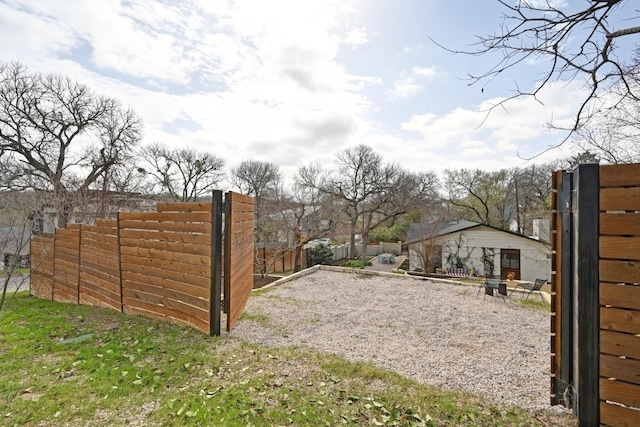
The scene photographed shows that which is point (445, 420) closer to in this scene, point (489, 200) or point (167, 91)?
point (167, 91)

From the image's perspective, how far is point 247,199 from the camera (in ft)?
16.5

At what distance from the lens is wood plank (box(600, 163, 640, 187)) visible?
68.1 inches

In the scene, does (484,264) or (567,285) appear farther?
(484,264)

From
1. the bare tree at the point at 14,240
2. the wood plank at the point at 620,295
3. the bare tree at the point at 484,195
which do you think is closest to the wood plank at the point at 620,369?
the wood plank at the point at 620,295

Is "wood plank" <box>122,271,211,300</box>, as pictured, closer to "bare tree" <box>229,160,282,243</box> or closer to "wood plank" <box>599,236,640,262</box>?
"wood plank" <box>599,236,640,262</box>

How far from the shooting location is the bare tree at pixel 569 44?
218 cm

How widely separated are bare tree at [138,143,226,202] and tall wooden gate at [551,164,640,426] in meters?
21.4

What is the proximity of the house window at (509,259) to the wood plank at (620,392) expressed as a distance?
50.0 feet

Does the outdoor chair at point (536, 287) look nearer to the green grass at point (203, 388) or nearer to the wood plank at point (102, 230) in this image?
the green grass at point (203, 388)

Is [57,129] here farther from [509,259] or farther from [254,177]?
[509,259]

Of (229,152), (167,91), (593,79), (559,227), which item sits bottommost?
(559,227)

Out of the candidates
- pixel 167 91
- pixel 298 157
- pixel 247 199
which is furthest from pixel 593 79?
pixel 298 157

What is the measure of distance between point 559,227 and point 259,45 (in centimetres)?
716

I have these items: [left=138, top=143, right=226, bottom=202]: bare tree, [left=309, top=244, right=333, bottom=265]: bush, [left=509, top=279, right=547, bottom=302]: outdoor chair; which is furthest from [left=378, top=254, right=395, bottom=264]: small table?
[left=509, top=279, right=547, bottom=302]: outdoor chair
